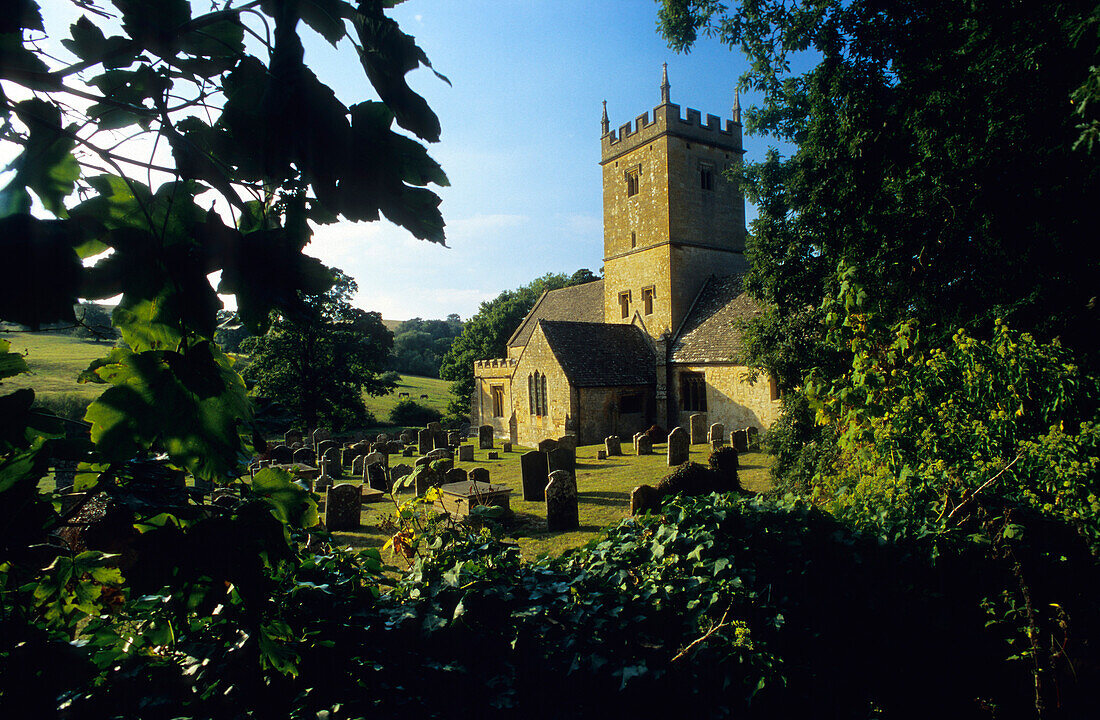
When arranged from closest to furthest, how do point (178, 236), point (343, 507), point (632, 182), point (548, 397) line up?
1. point (178, 236)
2. point (343, 507)
3. point (548, 397)
4. point (632, 182)

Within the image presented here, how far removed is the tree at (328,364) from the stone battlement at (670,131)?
626 inches

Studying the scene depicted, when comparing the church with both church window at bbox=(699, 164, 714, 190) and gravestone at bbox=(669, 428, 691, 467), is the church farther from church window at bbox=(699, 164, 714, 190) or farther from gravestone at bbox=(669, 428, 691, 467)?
gravestone at bbox=(669, 428, 691, 467)

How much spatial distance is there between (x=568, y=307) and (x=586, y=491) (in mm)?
22547

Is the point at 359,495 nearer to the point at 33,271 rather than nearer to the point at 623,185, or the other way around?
the point at 33,271

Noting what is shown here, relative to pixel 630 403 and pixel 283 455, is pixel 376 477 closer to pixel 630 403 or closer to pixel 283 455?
pixel 283 455

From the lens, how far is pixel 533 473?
44.8 feet

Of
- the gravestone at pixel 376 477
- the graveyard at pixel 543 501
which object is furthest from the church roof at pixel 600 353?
the gravestone at pixel 376 477

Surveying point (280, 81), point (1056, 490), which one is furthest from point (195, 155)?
point (1056, 490)

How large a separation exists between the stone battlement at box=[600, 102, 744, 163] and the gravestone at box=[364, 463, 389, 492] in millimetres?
21386

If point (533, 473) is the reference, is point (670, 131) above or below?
above

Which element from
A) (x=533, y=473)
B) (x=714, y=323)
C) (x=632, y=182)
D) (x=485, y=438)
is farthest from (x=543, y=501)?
(x=632, y=182)

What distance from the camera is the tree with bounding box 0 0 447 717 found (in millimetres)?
1271

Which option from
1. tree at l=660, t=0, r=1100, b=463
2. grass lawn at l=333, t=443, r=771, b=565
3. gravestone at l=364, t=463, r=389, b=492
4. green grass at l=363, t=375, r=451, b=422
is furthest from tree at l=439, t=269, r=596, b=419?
tree at l=660, t=0, r=1100, b=463

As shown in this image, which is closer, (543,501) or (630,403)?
(543,501)
